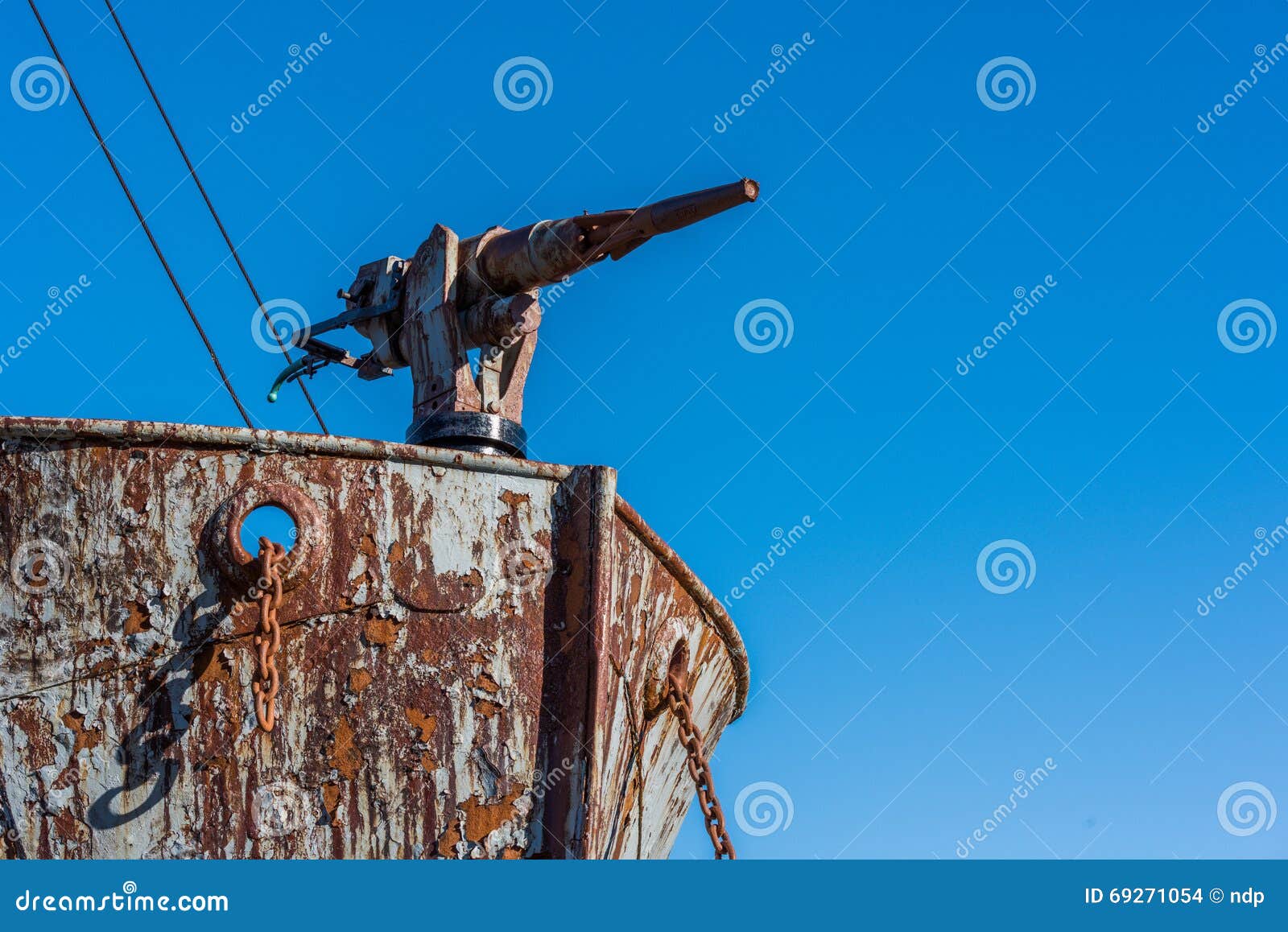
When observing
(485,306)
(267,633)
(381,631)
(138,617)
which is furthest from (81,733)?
(485,306)

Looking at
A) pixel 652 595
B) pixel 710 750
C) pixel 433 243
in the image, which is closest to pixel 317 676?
pixel 652 595

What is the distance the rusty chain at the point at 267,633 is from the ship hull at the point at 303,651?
0.08m

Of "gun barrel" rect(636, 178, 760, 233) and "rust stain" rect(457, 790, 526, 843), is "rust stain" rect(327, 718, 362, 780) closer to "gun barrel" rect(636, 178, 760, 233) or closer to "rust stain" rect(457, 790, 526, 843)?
"rust stain" rect(457, 790, 526, 843)

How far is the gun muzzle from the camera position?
4.34m

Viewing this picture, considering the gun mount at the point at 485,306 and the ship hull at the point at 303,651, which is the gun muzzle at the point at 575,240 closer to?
the gun mount at the point at 485,306

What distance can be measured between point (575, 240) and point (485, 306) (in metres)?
0.43

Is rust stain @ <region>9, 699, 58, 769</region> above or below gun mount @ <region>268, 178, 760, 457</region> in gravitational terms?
below

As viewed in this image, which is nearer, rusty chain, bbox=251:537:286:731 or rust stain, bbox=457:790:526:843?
rusty chain, bbox=251:537:286:731

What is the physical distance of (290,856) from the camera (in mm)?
3299

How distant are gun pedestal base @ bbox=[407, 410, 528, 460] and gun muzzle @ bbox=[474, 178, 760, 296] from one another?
1.80 ft

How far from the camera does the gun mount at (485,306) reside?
14.4 ft

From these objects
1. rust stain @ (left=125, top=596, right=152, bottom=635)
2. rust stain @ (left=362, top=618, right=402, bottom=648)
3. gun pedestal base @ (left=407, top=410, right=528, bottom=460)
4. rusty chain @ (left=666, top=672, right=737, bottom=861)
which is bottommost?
rusty chain @ (left=666, top=672, right=737, bottom=861)

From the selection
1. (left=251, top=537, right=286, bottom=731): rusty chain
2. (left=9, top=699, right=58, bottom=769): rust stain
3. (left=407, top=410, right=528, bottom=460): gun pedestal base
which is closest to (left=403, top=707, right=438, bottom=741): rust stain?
(left=251, top=537, right=286, bottom=731): rusty chain

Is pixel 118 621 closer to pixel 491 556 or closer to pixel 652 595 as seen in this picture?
pixel 491 556
